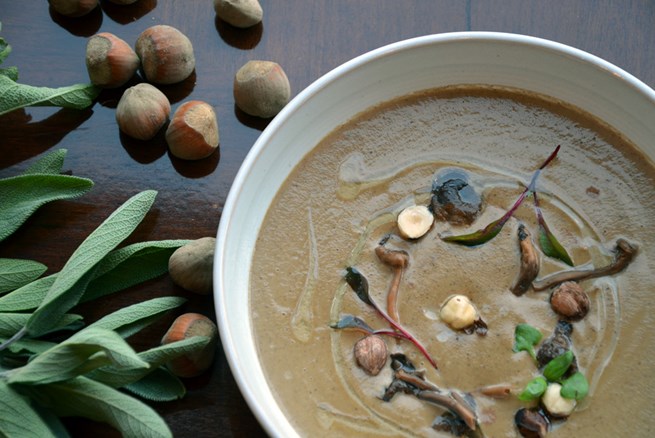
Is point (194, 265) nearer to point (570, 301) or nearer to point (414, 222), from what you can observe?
point (414, 222)

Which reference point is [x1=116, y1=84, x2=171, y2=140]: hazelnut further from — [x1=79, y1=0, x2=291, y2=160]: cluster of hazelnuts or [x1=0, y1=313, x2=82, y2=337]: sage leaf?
[x1=0, y1=313, x2=82, y2=337]: sage leaf

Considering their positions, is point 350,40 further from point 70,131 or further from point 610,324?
point 610,324

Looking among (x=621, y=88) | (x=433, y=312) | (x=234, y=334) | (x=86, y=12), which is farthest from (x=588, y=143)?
(x=86, y=12)

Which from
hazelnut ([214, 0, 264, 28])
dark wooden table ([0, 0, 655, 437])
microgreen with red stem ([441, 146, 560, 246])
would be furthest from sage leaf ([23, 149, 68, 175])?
microgreen with red stem ([441, 146, 560, 246])

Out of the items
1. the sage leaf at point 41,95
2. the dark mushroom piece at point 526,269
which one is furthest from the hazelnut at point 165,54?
the dark mushroom piece at point 526,269

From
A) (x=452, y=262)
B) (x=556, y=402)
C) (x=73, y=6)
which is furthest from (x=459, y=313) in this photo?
(x=73, y=6)

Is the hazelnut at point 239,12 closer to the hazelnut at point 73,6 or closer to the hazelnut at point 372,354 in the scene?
the hazelnut at point 73,6
